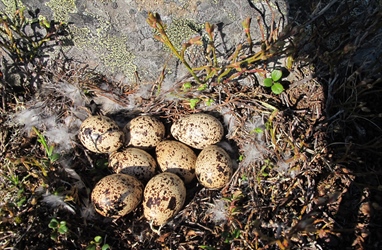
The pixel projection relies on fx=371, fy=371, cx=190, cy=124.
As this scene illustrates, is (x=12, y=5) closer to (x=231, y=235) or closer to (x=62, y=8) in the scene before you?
(x=62, y=8)

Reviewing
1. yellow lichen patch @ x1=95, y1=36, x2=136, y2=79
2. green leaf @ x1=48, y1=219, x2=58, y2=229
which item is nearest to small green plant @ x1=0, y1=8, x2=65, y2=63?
yellow lichen patch @ x1=95, y1=36, x2=136, y2=79

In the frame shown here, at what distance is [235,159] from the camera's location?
110 inches

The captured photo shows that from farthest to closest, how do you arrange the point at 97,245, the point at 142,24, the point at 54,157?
the point at 142,24, the point at 54,157, the point at 97,245

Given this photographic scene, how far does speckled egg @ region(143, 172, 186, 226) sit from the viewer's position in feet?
7.89

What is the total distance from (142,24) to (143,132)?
0.83 m

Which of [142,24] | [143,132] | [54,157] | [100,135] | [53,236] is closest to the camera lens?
[53,236]

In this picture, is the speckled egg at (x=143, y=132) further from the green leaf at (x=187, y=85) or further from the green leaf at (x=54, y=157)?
the green leaf at (x=54, y=157)

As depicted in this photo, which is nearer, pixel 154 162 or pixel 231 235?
pixel 231 235

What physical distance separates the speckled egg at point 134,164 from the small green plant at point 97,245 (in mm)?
515

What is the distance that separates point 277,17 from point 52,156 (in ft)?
6.28

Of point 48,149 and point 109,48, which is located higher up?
point 109,48

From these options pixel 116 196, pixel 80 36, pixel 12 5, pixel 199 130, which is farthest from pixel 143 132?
pixel 12 5

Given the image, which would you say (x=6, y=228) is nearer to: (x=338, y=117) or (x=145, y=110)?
(x=145, y=110)

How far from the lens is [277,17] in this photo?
9.21 ft
